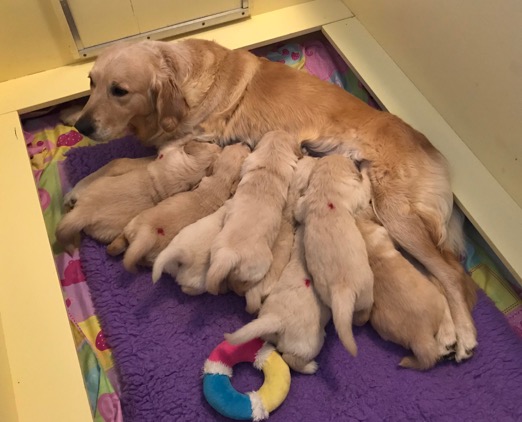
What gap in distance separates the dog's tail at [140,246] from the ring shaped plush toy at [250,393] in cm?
41

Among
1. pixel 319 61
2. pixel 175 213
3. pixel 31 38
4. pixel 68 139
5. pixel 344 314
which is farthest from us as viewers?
pixel 319 61

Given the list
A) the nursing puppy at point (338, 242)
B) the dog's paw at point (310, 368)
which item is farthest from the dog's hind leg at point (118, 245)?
the dog's paw at point (310, 368)

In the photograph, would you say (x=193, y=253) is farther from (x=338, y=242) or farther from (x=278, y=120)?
(x=278, y=120)

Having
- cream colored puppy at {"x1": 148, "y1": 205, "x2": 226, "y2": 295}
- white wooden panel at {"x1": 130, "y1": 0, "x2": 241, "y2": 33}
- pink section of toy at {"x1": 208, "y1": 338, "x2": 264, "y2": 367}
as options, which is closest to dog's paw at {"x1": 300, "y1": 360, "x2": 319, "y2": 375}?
pink section of toy at {"x1": 208, "y1": 338, "x2": 264, "y2": 367}

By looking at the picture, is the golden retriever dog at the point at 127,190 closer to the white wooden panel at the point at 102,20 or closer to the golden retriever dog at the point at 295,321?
the golden retriever dog at the point at 295,321

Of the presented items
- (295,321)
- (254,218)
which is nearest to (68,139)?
(254,218)

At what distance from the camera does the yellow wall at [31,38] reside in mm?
2166

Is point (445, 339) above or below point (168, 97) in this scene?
below

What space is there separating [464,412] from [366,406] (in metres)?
0.32

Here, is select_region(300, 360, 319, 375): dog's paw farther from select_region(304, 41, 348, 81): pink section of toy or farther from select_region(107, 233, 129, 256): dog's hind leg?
select_region(304, 41, 348, 81): pink section of toy

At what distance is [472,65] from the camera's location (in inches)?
76.3

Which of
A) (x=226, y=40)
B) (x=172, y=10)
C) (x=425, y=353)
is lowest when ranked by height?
(x=425, y=353)

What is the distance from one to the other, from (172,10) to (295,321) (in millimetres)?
1609

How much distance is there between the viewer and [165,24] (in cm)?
245
